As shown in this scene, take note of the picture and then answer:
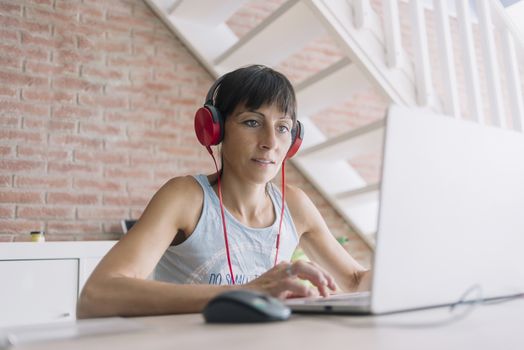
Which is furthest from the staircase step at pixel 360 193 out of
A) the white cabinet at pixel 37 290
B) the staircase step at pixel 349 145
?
the white cabinet at pixel 37 290

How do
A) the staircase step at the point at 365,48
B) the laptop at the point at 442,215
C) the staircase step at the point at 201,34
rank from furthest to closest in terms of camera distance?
the staircase step at the point at 201,34
the staircase step at the point at 365,48
the laptop at the point at 442,215

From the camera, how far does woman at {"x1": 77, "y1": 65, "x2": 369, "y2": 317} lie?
4.61 feet

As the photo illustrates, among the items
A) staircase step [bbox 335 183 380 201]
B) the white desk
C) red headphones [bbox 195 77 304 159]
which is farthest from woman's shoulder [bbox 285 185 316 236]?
staircase step [bbox 335 183 380 201]

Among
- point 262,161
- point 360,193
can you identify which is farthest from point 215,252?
point 360,193

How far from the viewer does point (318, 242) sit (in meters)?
1.75

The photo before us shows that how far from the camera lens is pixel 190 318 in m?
0.83

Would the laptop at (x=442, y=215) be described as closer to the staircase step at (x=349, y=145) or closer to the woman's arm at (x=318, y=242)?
the woman's arm at (x=318, y=242)

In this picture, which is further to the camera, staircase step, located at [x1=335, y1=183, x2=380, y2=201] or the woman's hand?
staircase step, located at [x1=335, y1=183, x2=380, y2=201]

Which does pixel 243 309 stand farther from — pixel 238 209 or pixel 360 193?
pixel 360 193

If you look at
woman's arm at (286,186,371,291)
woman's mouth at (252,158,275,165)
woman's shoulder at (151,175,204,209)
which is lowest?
woman's arm at (286,186,371,291)

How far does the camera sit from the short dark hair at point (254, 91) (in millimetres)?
1520

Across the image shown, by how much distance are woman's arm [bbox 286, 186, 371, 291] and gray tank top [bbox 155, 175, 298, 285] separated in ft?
0.57

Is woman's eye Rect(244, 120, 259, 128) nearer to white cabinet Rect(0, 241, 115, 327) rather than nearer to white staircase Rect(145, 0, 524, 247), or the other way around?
white staircase Rect(145, 0, 524, 247)

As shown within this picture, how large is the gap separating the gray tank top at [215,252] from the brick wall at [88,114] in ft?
5.00
